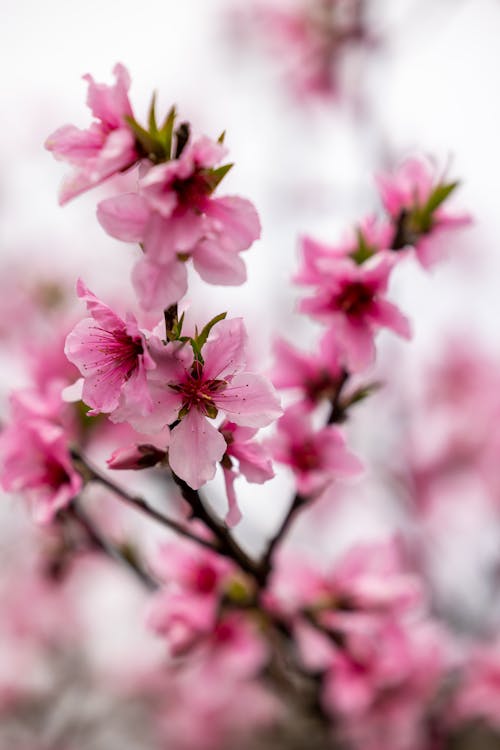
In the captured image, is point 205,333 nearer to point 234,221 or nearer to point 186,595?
point 234,221

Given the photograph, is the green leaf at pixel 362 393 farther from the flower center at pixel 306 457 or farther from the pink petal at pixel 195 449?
the pink petal at pixel 195 449

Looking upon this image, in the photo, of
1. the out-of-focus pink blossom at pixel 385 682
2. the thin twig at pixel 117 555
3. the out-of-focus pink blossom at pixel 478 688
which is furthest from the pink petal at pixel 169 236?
the out-of-focus pink blossom at pixel 478 688

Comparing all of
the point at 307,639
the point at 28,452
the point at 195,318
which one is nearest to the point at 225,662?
the point at 307,639

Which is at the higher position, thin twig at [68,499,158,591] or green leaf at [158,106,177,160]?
green leaf at [158,106,177,160]

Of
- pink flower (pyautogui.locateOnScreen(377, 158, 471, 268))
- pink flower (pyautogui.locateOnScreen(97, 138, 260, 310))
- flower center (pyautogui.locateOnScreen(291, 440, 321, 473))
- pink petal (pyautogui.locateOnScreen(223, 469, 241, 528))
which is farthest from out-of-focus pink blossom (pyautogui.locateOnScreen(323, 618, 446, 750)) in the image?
pink flower (pyautogui.locateOnScreen(97, 138, 260, 310))

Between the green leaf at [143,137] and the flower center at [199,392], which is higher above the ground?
the green leaf at [143,137]

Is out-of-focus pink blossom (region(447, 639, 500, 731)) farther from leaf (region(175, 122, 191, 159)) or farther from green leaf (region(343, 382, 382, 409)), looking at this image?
leaf (region(175, 122, 191, 159))
